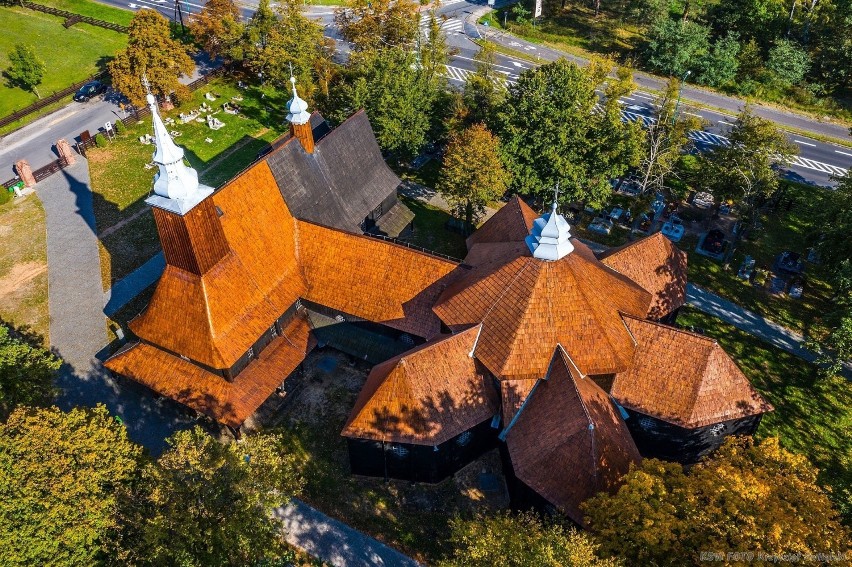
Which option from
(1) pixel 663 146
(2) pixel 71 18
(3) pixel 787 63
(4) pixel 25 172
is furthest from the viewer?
(2) pixel 71 18

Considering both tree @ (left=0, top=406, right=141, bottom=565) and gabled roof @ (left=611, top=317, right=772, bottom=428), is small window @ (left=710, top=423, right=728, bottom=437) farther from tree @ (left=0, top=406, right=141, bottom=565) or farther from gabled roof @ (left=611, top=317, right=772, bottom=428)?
tree @ (left=0, top=406, right=141, bottom=565)

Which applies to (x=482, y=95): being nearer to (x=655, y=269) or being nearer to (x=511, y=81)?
(x=511, y=81)

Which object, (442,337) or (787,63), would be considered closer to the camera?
(442,337)

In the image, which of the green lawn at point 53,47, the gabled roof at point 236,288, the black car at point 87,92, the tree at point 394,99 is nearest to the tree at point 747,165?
the tree at point 394,99

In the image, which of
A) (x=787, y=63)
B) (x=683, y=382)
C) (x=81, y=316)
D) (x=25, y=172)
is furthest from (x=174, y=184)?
(x=787, y=63)

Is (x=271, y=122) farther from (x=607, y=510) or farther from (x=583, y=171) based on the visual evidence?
(x=607, y=510)

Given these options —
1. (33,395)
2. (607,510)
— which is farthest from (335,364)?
(607,510)
